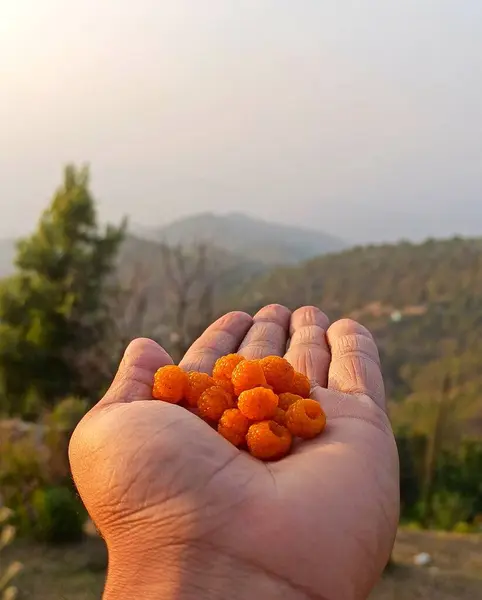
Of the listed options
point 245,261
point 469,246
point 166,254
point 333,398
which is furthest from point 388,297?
point 333,398

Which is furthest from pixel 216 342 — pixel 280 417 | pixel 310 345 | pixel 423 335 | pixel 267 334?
pixel 423 335

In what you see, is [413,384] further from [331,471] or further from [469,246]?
[331,471]

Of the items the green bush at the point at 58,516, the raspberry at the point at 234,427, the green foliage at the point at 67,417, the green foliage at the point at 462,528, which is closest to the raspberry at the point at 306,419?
the raspberry at the point at 234,427

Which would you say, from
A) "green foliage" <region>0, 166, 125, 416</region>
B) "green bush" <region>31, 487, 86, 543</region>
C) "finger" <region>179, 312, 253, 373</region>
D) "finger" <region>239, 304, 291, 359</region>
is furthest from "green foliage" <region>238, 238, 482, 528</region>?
"finger" <region>179, 312, 253, 373</region>

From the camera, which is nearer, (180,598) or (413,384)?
(180,598)

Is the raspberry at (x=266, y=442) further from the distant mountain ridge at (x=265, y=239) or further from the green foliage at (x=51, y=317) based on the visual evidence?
the distant mountain ridge at (x=265, y=239)

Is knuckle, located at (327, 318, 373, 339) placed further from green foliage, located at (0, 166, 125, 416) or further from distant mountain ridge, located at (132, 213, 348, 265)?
distant mountain ridge, located at (132, 213, 348, 265)

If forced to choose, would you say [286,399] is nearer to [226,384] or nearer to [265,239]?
[226,384]
